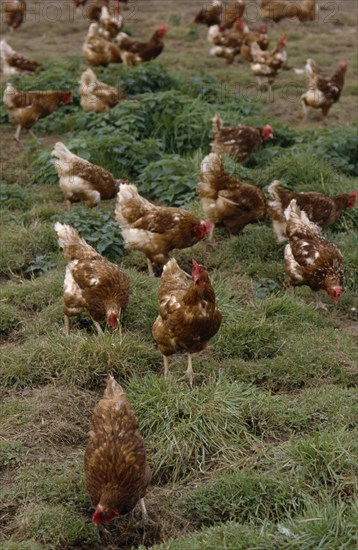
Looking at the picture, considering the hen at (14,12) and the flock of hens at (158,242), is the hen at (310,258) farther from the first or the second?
the hen at (14,12)

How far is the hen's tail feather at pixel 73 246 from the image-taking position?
286 inches

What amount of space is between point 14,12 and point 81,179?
948cm

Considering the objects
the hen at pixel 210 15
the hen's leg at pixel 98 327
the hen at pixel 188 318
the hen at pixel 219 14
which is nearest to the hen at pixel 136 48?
the hen at pixel 219 14

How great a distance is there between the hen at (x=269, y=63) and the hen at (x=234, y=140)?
13.4 ft

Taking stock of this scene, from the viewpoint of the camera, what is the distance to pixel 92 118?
1136 cm

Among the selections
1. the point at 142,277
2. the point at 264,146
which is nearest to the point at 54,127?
the point at 264,146

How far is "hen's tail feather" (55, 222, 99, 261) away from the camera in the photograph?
7270 millimetres

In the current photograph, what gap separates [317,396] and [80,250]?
2551mm

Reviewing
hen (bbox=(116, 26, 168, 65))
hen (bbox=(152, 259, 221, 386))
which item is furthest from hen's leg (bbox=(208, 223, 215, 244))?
hen (bbox=(116, 26, 168, 65))

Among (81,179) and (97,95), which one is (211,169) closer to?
(81,179)

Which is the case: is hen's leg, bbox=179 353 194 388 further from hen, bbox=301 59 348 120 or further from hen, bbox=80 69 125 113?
hen, bbox=301 59 348 120

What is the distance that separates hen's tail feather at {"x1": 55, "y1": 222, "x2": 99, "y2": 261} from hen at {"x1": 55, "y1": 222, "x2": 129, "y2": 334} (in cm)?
12

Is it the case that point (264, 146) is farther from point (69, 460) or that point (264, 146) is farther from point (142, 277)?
point (69, 460)

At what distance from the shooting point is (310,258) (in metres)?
7.65
